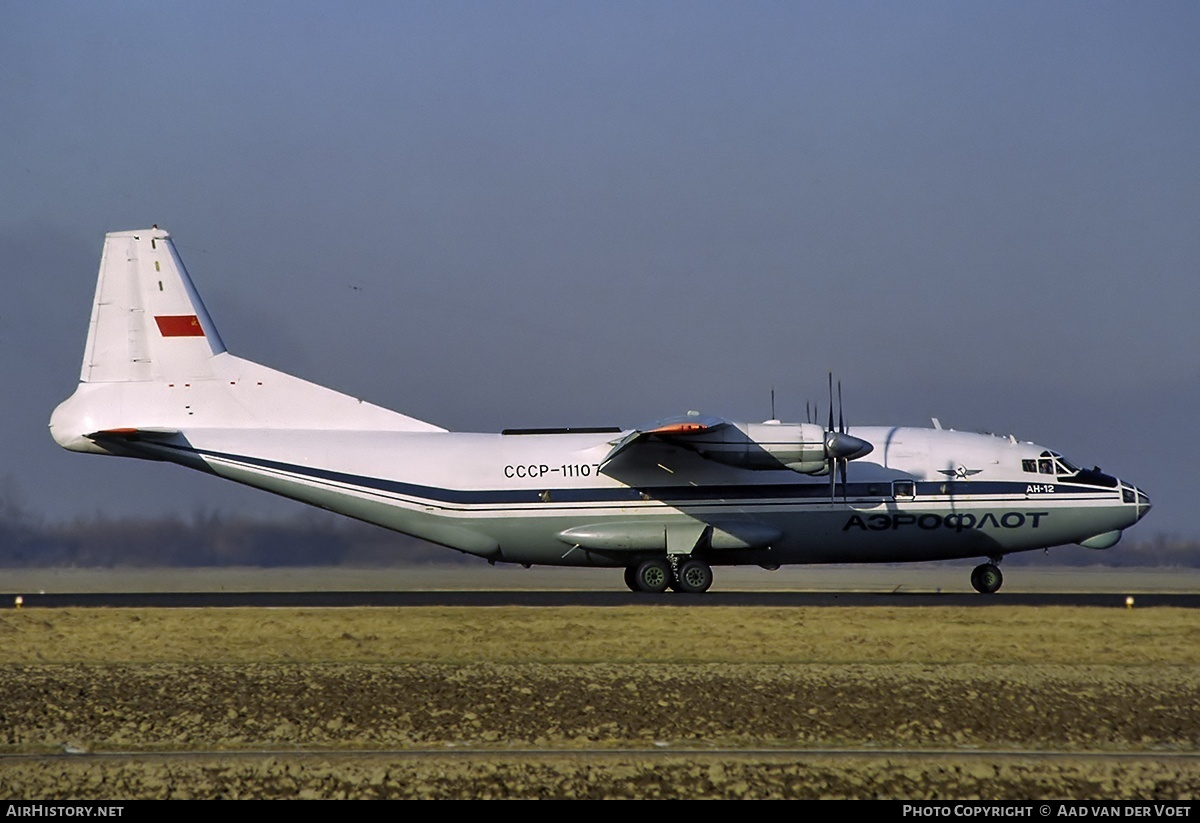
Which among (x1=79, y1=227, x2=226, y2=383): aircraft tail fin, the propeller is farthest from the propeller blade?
(x1=79, y1=227, x2=226, y2=383): aircraft tail fin

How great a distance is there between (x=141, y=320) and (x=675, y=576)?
46.2 ft

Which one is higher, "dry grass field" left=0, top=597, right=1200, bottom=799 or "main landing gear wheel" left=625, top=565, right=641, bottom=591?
"main landing gear wheel" left=625, top=565, right=641, bottom=591

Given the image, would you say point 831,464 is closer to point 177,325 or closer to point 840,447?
point 840,447

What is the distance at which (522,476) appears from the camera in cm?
2948

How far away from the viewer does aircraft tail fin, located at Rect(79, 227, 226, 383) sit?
29125 mm

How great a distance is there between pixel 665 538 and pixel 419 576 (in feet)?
33.1

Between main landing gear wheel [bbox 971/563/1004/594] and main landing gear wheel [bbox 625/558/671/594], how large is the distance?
296 inches

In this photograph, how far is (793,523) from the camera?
1162 inches

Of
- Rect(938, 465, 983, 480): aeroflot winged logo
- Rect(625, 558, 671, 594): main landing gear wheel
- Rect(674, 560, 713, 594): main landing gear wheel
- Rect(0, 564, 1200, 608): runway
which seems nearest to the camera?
Rect(0, 564, 1200, 608): runway

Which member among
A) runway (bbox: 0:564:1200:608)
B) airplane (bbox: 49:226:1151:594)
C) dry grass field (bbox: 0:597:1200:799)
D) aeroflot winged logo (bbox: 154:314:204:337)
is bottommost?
dry grass field (bbox: 0:597:1200:799)

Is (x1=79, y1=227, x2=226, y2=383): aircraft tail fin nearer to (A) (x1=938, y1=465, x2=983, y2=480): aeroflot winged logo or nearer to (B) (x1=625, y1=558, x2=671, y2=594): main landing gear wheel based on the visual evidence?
(B) (x1=625, y1=558, x2=671, y2=594): main landing gear wheel

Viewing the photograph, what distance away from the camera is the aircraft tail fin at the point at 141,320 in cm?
2912

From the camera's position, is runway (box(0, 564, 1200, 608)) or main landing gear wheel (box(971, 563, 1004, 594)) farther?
main landing gear wheel (box(971, 563, 1004, 594))

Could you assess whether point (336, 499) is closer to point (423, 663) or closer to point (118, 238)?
point (118, 238)
